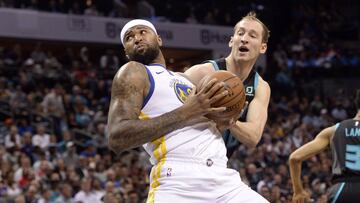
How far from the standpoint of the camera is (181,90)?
431cm

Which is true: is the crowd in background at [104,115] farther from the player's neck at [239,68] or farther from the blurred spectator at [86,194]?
the player's neck at [239,68]

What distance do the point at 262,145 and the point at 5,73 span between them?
678 cm

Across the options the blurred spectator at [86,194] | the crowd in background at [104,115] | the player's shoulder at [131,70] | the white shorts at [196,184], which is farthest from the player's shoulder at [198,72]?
the blurred spectator at [86,194]

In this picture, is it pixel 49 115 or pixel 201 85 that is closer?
pixel 201 85

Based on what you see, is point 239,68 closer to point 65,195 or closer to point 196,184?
point 196,184

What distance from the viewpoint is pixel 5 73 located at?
17016 mm

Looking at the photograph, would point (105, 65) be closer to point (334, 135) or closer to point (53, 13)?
point (53, 13)

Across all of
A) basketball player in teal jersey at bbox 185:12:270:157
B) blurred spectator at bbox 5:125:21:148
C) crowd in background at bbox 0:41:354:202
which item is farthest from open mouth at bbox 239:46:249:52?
blurred spectator at bbox 5:125:21:148

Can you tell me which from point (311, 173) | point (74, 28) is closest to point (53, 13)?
point (74, 28)

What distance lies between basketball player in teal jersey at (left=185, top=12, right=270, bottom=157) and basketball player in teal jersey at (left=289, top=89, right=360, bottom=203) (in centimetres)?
78

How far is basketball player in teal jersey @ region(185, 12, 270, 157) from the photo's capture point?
5039 millimetres

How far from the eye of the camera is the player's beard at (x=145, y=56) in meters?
4.38

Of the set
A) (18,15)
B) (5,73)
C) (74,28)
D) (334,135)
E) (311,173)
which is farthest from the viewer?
(74,28)

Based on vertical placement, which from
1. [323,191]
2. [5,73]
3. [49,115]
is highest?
[5,73]
